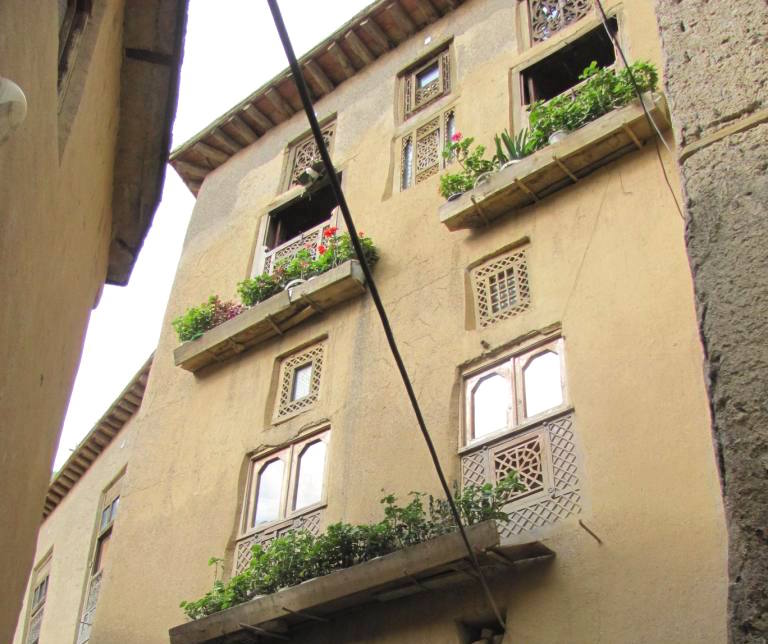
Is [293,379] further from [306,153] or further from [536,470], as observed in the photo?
[306,153]

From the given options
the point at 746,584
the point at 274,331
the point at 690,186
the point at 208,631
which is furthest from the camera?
the point at 274,331

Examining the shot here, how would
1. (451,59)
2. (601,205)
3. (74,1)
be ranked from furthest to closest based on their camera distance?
(451,59)
(601,205)
(74,1)

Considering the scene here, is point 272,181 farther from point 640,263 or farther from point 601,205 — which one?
point 640,263

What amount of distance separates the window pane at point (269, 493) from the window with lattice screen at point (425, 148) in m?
3.86

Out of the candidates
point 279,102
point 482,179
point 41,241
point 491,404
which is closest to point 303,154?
point 279,102

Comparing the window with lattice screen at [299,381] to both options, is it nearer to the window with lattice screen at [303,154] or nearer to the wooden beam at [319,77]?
the window with lattice screen at [303,154]

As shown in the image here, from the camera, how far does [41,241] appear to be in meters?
4.71

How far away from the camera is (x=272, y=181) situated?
13969mm

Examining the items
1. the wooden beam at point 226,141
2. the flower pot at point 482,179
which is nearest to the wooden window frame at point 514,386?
the flower pot at point 482,179

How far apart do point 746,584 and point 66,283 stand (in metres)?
4.54

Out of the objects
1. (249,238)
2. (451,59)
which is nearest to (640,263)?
(451,59)

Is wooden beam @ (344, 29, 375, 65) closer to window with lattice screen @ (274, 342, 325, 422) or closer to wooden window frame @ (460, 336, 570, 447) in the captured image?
window with lattice screen @ (274, 342, 325, 422)

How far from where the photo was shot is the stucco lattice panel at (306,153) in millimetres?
13758

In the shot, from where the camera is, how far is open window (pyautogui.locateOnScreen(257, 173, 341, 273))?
12.4 meters
